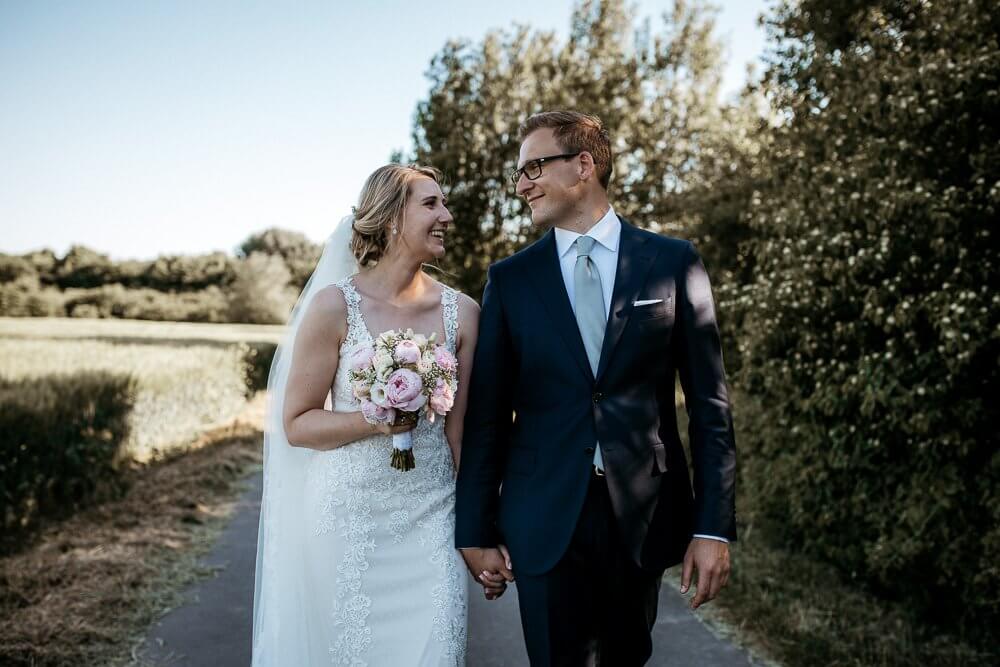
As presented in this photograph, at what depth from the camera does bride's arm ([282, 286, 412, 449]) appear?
9.21 ft

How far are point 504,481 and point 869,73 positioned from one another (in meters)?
4.39

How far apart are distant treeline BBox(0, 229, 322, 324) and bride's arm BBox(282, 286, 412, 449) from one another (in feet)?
69.1

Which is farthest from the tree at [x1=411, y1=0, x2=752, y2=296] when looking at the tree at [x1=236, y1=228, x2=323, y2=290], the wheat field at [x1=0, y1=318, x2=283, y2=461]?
the tree at [x1=236, y1=228, x2=323, y2=290]

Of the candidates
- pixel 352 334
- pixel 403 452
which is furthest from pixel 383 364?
pixel 352 334

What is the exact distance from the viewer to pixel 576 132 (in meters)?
2.62

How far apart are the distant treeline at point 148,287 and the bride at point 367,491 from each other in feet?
68.9

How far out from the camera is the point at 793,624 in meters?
4.53

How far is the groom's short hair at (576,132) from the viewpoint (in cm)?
261

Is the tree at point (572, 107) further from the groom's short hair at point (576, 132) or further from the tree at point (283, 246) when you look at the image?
the tree at point (283, 246)

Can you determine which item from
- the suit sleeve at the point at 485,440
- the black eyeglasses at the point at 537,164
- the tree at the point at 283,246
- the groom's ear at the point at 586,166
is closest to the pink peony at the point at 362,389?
the suit sleeve at the point at 485,440

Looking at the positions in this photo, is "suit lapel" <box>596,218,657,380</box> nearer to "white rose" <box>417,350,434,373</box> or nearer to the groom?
the groom

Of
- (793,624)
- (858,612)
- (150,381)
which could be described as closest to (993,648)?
(858,612)

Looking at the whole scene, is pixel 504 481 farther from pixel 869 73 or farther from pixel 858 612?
pixel 869 73

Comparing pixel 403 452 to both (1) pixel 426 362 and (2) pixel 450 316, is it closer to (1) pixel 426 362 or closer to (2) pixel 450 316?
(1) pixel 426 362
